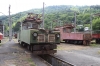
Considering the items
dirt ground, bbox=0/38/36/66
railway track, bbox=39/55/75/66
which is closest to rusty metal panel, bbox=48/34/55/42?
railway track, bbox=39/55/75/66

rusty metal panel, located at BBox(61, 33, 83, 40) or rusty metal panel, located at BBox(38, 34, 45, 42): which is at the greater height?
rusty metal panel, located at BBox(38, 34, 45, 42)

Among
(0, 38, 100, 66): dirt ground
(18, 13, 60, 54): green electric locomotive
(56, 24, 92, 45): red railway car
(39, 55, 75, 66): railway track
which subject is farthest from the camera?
(56, 24, 92, 45): red railway car

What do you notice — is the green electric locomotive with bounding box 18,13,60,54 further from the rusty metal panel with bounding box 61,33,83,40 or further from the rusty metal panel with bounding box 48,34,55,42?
the rusty metal panel with bounding box 61,33,83,40

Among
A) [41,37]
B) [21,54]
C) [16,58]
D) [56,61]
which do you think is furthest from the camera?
[21,54]

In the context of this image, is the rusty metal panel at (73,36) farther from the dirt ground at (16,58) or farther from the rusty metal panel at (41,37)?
the rusty metal panel at (41,37)

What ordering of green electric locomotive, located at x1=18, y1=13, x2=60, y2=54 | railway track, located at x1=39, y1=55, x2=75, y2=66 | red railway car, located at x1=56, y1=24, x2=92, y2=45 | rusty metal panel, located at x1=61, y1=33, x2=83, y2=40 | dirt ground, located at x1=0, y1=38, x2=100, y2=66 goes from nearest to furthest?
1. railway track, located at x1=39, y1=55, x2=75, y2=66
2. dirt ground, located at x1=0, y1=38, x2=100, y2=66
3. green electric locomotive, located at x1=18, y1=13, x2=60, y2=54
4. red railway car, located at x1=56, y1=24, x2=92, y2=45
5. rusty metal panel, located at x1=61, y1=33, x2=83, y2=40

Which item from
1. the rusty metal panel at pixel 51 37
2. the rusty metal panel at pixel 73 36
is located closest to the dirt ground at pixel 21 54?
the rusty metal panel at pixel 51 37

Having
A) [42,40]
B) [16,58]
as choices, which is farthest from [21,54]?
[42,40]

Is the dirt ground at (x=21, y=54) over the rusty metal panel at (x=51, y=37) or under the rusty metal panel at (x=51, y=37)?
under

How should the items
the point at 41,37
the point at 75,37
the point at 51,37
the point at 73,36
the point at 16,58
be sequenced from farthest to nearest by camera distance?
the point at 73,36 < the point at 75,37 < the point at 51,37 < the point at 41,37 < the point at 16,58

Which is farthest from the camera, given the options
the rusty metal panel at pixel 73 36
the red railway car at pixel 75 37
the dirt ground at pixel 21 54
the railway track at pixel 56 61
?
the rusty metal panel at pixel 73 36

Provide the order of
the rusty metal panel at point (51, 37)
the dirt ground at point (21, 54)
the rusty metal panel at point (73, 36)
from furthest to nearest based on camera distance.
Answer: the rusty metal panel at point (73, 36) → the rusty metal panel at point (51, 37) → the dirt ground at point (21, 54)

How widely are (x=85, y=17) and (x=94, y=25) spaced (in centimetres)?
1459

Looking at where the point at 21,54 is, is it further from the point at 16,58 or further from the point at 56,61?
the point at 56,61
